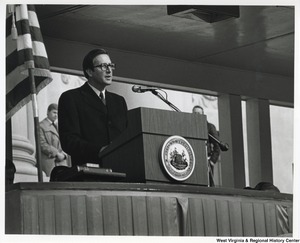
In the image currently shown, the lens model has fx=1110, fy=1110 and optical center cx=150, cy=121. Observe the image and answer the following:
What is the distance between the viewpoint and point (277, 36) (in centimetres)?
898

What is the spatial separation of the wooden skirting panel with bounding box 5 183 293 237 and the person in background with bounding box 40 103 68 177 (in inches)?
143

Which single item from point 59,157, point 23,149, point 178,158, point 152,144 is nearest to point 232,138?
point 59,157

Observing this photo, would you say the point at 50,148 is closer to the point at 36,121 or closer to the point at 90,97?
the point at 36,121

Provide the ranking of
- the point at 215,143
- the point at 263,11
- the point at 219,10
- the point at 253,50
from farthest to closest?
the point at 253,50, the point at 263,11, the point at 219,10, the point at 215,143

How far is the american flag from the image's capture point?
22.6 feet

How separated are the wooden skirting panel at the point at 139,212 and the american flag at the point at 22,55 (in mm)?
1372

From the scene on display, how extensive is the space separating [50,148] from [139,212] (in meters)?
4.21

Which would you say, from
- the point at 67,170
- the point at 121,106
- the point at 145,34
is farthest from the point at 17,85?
the point at 145,34

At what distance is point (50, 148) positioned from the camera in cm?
991

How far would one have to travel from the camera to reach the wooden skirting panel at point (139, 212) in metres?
5.63

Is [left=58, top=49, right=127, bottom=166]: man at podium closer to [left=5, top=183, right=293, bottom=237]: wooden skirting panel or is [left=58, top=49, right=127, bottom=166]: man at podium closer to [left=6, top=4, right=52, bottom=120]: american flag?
[left=6, top=4, right=52, bottom=120]: american flag

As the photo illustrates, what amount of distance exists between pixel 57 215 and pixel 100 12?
304 cm

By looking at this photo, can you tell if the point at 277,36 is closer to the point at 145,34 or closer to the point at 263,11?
the point at 263,11

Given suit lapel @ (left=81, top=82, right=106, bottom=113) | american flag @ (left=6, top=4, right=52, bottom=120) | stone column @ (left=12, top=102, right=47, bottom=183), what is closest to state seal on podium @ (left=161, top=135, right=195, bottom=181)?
suit lapel @ (left=81, top=82, right=106, bottom=113)
